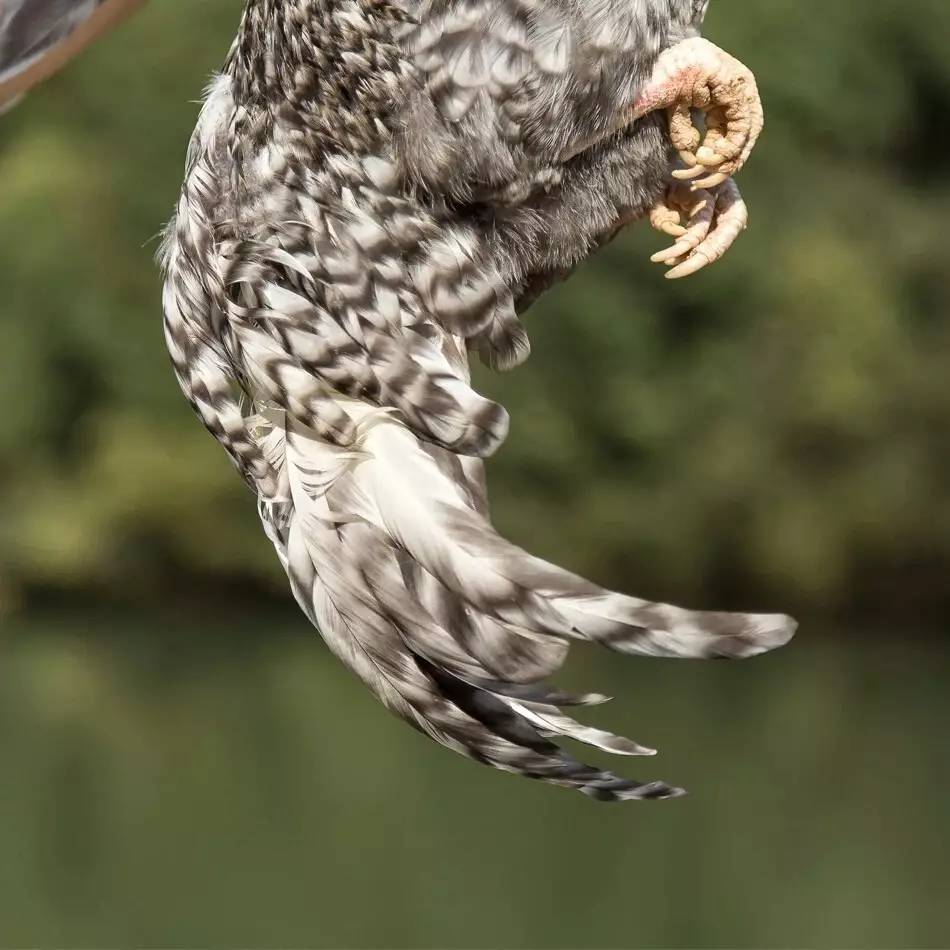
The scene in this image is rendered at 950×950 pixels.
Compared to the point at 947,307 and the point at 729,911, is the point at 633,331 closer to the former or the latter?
the point at 947,307

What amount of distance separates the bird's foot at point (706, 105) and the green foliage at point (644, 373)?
23.9 feet

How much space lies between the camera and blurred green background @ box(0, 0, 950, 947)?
966 cm

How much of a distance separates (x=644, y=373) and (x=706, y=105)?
338 inches

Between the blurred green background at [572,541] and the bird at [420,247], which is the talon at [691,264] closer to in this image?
the bird at [420,247]

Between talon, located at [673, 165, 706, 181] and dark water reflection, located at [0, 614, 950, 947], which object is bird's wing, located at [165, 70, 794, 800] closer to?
talon, located at [673, 165, 706, 181]

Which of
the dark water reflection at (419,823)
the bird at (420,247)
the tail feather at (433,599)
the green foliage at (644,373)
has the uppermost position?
the green foliage at (644,373)

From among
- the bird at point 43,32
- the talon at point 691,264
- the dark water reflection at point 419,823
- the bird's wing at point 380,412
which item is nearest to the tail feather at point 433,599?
the bird's wing at point 380,412

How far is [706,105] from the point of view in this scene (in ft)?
4.95

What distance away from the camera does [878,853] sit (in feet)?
53.5

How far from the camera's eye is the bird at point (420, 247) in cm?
145

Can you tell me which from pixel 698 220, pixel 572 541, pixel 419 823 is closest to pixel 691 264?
pixel 698 220

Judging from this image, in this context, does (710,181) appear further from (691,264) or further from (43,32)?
(43,32)

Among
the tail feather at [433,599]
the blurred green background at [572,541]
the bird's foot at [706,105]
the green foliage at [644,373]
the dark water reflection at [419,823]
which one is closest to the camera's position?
the tail feather at [433,599]

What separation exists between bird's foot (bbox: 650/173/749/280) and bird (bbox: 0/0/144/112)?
51cm
